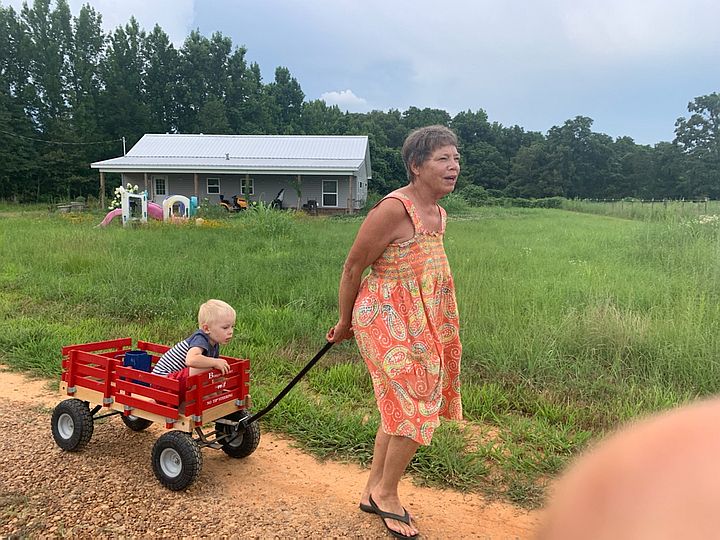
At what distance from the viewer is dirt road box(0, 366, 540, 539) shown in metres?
2.84

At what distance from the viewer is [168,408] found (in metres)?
3.21

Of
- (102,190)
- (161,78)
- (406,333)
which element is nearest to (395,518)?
(406,333)

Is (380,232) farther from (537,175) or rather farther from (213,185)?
(537,175)

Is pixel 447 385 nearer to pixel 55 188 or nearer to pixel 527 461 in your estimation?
pixel 527 461

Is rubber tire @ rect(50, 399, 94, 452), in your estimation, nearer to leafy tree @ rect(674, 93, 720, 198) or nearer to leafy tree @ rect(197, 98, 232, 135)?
leafy tree @ rect(197, 98, 232, 135)

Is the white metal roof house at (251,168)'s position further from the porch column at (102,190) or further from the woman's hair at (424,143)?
the woman's hair at (424,143)

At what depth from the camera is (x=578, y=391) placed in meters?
4.40

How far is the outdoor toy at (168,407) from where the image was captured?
3.19 metres

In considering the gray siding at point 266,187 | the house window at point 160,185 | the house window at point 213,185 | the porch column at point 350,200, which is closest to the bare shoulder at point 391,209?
the porch column at point 350,200

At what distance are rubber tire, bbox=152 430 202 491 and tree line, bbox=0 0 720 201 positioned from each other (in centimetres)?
4014

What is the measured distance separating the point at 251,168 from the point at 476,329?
21.4 m

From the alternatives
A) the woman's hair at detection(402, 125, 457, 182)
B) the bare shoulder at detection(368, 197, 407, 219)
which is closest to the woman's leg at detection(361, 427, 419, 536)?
the bare shoulder at detection(368, 197, 407, 219)

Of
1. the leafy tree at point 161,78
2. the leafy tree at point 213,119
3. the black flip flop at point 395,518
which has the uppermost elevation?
the leafy tree at point 161,78

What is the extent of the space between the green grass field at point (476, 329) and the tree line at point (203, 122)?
33702mm
